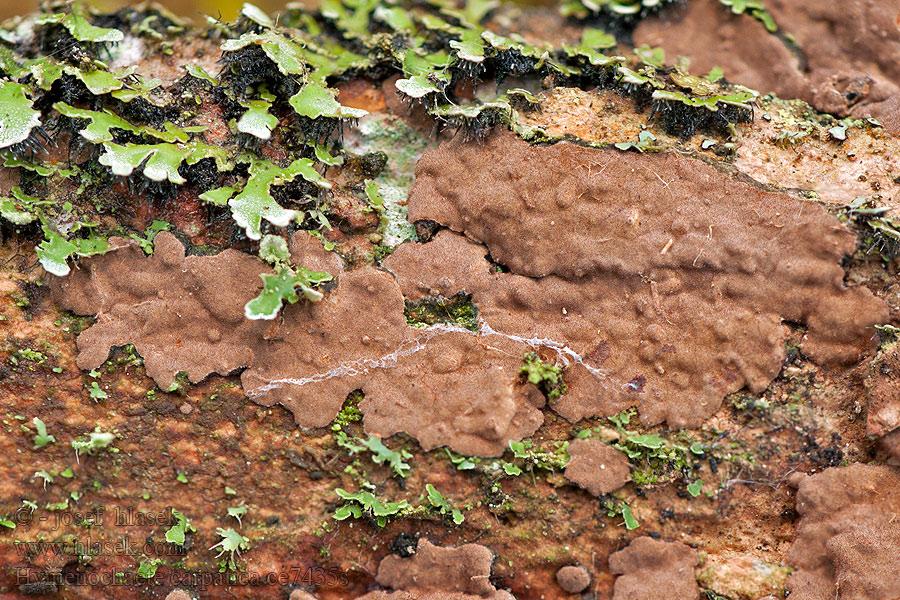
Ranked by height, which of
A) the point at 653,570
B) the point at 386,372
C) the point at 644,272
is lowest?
the point at 653,570

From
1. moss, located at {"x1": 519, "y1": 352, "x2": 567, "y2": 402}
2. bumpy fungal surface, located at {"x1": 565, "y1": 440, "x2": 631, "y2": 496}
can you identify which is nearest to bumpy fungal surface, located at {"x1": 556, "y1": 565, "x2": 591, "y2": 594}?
bumpy fungal surface, located at {"x1": 565, "y1": 440, "x2": 631, "y2": 496}

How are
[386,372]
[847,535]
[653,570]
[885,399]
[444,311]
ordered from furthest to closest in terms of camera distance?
1. [444,311]
2. [386,372]
3. [653,570]
4. [885,399]
5. [847,535]

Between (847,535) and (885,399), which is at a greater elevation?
(885,399)

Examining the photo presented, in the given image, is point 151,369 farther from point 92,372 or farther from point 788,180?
point 788,180

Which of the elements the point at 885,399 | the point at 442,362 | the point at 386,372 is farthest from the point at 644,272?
the point at 386,372

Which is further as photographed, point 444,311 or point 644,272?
point 444,311

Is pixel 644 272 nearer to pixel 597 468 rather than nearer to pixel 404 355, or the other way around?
pixel 597 468

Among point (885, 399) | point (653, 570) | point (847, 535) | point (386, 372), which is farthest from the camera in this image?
point (386, 372)

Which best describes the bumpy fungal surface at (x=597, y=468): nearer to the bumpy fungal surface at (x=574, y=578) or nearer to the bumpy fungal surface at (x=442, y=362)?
the bumpy fungal surface at (x=442, y=362)
